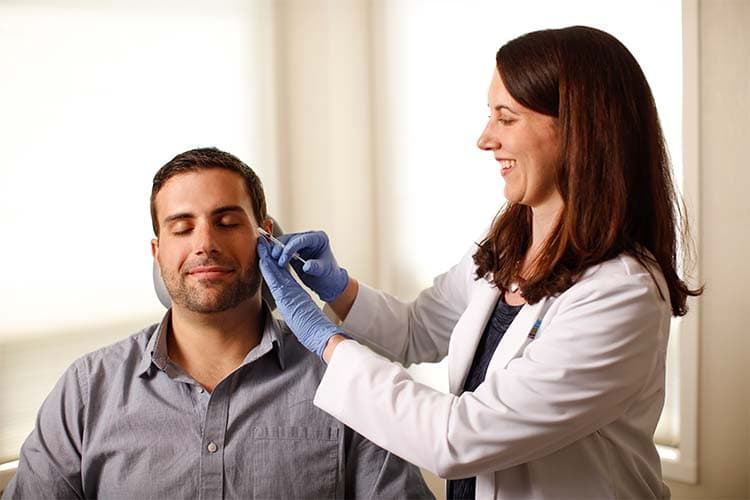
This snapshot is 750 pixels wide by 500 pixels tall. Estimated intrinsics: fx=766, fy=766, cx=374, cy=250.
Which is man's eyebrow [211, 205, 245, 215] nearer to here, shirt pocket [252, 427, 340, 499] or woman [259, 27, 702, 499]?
woman [259, 27, 702, 499]

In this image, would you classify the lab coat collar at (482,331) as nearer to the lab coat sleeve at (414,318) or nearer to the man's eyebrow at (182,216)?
the lab coat sleeve at (414,318)

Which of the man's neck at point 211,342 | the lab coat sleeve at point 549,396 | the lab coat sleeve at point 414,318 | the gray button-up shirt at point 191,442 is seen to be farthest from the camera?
the lab coat sleeve at point 414,318

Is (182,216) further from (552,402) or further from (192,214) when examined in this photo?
(552,402)

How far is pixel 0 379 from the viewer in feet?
6.32

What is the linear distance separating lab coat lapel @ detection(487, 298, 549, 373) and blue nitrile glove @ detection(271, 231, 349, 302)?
478 millimetres

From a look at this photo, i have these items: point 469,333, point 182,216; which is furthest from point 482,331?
point 182,216

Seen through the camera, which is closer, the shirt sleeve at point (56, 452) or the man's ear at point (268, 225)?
the shirt sleeve at point (56, 452)

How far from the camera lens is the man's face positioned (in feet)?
4.99

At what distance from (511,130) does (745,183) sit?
1.04 meters

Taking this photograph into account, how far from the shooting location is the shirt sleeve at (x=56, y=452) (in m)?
1.47

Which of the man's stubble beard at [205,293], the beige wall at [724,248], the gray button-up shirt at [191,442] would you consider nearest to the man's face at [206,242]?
the man's stubble beard at [205,293]

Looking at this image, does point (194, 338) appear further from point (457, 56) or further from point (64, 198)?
point (457, 56)

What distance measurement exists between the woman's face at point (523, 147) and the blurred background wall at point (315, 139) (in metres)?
0.95

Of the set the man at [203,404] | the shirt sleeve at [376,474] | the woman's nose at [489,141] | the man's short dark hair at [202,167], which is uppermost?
the woman's nose at [489,141]
